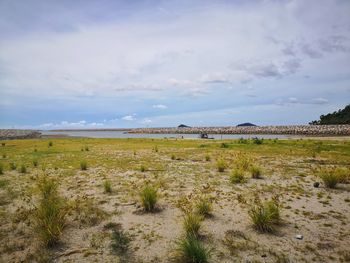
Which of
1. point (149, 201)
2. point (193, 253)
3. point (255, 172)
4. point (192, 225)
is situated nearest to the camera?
point (193, 253)

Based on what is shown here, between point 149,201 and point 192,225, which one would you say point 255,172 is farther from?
point 192,225

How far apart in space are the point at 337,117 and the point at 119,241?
114625mm

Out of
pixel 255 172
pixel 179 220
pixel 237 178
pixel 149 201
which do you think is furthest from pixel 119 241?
pixel 255 172

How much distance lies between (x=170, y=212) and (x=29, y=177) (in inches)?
340

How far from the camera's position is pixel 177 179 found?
13.9m

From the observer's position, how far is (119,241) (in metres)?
7.25

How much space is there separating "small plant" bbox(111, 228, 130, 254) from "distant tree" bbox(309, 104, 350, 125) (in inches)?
4189

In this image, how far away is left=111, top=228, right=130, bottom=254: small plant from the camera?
6.86m

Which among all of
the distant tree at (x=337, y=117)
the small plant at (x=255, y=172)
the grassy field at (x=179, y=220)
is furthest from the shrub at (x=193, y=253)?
the distant tree at (x=337, y=117)

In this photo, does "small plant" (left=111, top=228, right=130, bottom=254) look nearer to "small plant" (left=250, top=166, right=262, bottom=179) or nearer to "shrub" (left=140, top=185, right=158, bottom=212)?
"shrub" (left=140, top=185, right=158, bottom=212)

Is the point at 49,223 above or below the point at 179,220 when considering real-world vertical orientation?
above

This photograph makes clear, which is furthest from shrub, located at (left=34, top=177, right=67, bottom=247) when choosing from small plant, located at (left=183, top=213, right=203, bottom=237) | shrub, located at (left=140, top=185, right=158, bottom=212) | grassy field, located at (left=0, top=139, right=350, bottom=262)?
small plant, located at (left=183, top=213, right=203, bottom=237)

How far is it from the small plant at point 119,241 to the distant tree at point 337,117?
349 ft

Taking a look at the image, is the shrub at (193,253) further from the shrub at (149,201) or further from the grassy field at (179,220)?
the shrub at (149,201)
